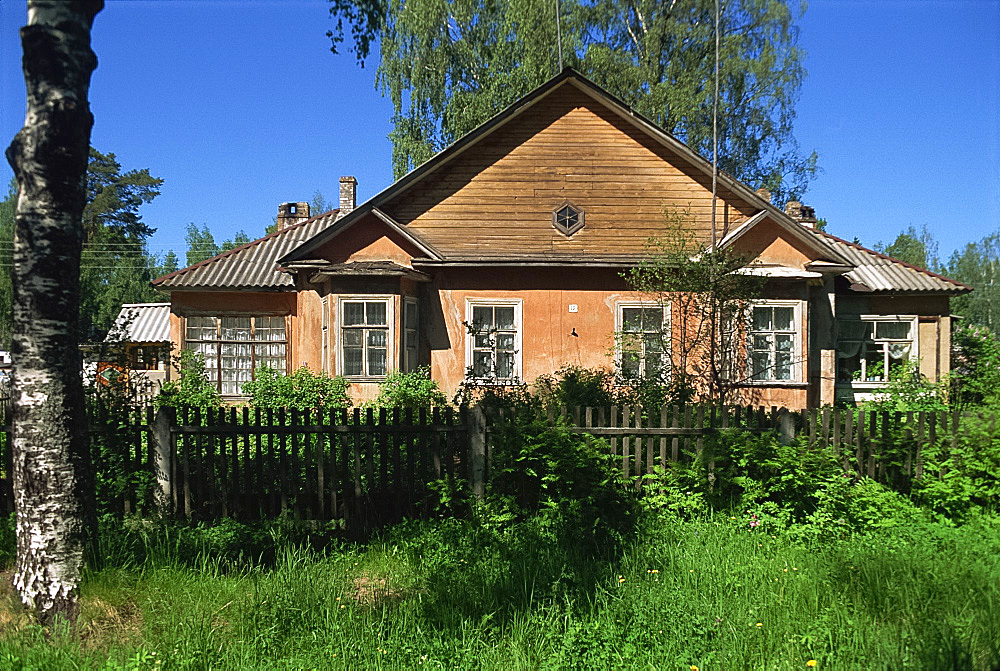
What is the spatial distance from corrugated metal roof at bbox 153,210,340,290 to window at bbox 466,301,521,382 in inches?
198

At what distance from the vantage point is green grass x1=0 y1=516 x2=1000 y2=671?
3.83 metres

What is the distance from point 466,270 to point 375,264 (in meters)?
2.00

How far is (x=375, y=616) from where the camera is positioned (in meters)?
4.37

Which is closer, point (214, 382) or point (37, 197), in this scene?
point (37, 197)

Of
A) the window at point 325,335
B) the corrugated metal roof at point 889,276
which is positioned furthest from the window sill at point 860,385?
the window at point 325,335

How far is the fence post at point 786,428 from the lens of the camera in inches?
242

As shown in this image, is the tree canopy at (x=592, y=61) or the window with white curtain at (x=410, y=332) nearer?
the window with white curtain at (x=410, y=332)

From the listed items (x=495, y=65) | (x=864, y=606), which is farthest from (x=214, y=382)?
(x=864, y=606)

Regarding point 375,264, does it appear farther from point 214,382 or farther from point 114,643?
point 114,643

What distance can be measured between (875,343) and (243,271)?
1627 cm

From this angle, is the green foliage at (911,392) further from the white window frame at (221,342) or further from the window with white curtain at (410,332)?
the white window frame at (221,342)

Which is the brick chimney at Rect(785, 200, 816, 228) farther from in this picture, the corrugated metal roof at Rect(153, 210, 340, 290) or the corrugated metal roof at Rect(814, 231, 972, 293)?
the corrugated metal roof at Rect(153, 210, 340, 290)

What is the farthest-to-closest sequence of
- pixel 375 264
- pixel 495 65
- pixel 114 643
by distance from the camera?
pixel 495 65 → pixel 375 264 → pixel 114 643

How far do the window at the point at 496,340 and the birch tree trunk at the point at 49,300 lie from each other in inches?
391
